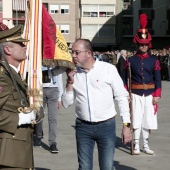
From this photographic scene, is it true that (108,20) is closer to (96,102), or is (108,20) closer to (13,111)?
(96,102)

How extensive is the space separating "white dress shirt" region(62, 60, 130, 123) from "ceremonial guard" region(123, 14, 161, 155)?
9.67 feet

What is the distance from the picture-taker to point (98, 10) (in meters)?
76.3

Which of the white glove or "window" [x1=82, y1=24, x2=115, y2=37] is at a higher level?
"window" [x1=82, y1=24, x2=115, y2=37]

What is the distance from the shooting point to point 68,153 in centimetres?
833

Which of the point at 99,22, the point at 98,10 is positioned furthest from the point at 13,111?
the point at 98,10

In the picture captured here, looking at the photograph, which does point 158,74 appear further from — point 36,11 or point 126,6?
point 126,6

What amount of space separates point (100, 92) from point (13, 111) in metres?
1.34

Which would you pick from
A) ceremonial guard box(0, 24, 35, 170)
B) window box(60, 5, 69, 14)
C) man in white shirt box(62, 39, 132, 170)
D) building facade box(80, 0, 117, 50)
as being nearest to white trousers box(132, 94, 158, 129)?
man in white shirt box(62, 39, 132, 170)

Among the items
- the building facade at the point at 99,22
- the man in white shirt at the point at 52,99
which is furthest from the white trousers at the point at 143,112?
the building facade at the point at 99,22

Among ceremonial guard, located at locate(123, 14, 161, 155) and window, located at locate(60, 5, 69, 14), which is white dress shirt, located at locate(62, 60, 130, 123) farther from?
window, located at locate(60, 5, 69, 14)

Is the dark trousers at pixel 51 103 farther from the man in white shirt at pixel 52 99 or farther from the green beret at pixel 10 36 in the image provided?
the green beret at pixel 10 36

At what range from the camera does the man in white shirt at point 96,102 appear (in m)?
5.21

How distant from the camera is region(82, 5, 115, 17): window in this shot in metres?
75.8

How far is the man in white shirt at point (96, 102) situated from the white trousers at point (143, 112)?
9.73ft
